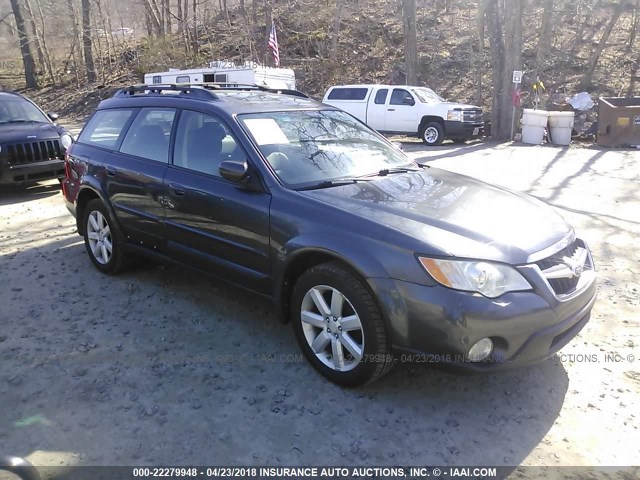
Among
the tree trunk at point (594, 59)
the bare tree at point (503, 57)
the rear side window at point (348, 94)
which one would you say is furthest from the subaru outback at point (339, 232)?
the tree trunk at point (594, 59)

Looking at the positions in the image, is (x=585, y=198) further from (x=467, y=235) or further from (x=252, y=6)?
(x=252, y=6)

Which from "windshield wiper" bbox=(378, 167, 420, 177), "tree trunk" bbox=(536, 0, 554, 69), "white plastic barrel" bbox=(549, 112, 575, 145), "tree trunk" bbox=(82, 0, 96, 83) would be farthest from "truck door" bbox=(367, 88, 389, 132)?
"tree trunk" bbox=(82, 0, 96, 83)

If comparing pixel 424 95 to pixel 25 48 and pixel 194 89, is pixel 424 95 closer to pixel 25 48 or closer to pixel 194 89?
pixel 194 89

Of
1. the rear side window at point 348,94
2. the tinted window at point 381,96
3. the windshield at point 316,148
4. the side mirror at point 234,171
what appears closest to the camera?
the side mirror at point 234,171

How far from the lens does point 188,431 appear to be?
2.88m

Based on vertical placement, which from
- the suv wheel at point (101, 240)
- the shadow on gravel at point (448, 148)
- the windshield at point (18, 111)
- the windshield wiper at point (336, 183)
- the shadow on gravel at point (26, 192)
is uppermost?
the windshield at point (18, 111)

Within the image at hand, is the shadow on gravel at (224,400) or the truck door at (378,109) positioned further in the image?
the truck door at (378,109)

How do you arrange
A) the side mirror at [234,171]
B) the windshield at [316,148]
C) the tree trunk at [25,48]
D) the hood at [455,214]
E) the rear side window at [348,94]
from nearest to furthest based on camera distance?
the hood at [455,214] < the side mirror at [234,171] < the windshield at [316,148] < the rear side window at [348,94] < the tree trunk at [25,48]

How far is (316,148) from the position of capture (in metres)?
3.94

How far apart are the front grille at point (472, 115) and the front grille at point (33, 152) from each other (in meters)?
11.4

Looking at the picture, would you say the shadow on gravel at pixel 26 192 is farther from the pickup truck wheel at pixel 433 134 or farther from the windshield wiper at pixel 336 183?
the pickup truck wheel at pixel 433 134

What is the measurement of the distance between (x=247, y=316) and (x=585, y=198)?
6523 mm

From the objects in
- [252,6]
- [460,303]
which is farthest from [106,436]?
[252,6]

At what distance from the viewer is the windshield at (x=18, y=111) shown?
353 inches
